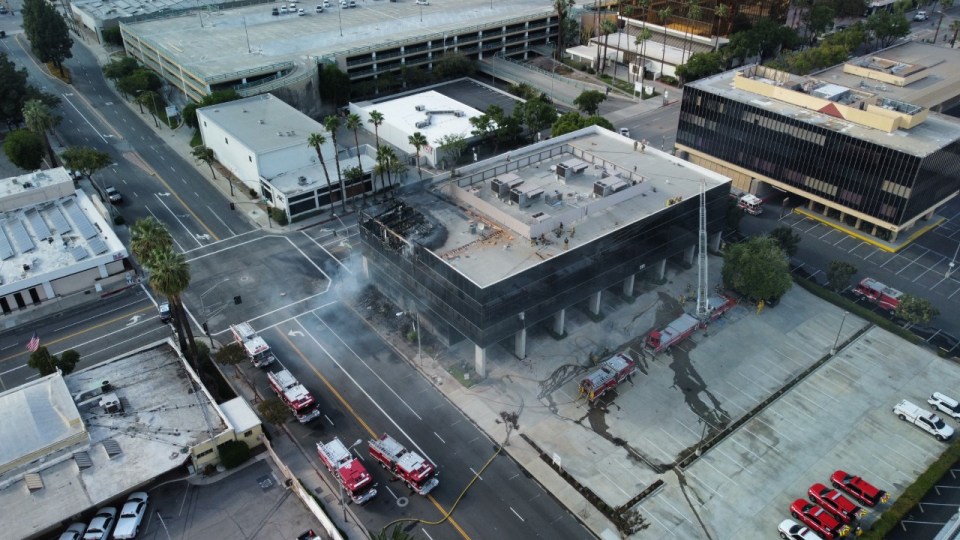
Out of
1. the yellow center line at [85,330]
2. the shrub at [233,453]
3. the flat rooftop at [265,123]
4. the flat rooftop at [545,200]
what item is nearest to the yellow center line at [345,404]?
the shrub at [233,453]

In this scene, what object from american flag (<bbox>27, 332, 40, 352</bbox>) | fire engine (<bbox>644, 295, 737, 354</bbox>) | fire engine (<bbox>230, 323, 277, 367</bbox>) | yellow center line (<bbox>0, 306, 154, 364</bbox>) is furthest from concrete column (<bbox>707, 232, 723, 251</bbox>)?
american flag (<bbox>27, 332, 40, 352</bbox>)

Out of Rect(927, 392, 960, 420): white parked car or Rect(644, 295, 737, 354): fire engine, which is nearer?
Rect(927, 392, 960, 420): white parked car

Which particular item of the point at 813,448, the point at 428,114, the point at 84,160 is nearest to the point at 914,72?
the point at 428,114

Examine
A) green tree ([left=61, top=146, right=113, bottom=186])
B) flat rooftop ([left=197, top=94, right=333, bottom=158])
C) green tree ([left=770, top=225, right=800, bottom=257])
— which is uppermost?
flat rooftop ([left=197, top=94, right=333, bottom=158])

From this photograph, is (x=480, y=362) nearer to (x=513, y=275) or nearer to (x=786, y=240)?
(x=513, y=275)

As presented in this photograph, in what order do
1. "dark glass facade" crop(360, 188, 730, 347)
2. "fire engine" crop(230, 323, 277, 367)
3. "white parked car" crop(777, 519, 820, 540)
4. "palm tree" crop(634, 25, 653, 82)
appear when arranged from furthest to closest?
"palm tree" crop(634, 25, 653, 82) → "fire engine" crop(230, 323, 277, 367) → "dark glass facade" crop(360, 188, 730, 347) → "white parked car" crop(777, 519, 820, 540)

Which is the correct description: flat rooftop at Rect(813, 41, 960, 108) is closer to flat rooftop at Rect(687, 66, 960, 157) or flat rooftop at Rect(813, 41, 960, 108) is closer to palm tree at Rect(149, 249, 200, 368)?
flat rooftop at Rect(687, 66, 960, 157)
